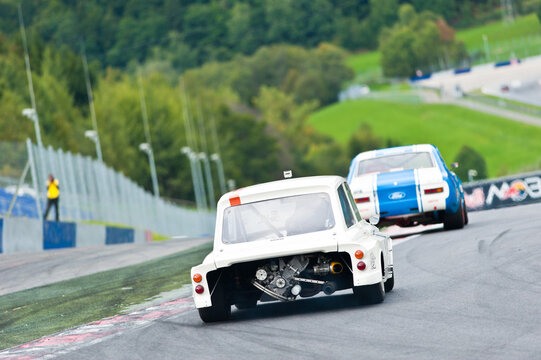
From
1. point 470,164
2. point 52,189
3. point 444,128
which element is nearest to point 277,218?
point 52,189

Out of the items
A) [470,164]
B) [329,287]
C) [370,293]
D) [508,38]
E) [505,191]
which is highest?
[508,38]

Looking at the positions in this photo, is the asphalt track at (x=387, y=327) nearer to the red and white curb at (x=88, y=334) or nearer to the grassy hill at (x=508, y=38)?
the red and white curb at (x=88, y=334)

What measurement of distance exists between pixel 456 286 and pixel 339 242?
2.05 meters

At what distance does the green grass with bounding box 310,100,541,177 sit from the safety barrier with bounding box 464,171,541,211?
64.5m

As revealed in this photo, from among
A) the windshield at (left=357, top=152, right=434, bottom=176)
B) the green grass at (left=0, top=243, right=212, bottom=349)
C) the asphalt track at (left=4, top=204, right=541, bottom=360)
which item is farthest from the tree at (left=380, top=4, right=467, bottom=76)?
the asphalt track at (left=4, top=204, right=541, bottom=360)

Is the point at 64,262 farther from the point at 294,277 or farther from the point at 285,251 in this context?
the point at 285,251

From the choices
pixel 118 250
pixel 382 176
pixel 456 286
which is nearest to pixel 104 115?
pixel 118 250

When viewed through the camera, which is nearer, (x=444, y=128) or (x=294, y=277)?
(x=294, y=277)

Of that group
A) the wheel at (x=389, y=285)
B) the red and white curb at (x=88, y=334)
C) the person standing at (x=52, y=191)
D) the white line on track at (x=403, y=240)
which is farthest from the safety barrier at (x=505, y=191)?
the wheel at (x=389, y=285)

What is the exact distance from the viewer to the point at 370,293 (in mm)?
10648

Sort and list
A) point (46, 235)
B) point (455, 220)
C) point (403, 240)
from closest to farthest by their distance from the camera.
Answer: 1. point (403, 240)
2. point (455, 220)
3. point (46, 235)

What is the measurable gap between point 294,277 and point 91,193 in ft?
97.4

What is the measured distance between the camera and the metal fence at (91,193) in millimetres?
33406

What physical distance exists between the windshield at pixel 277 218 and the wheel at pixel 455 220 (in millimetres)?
9593
